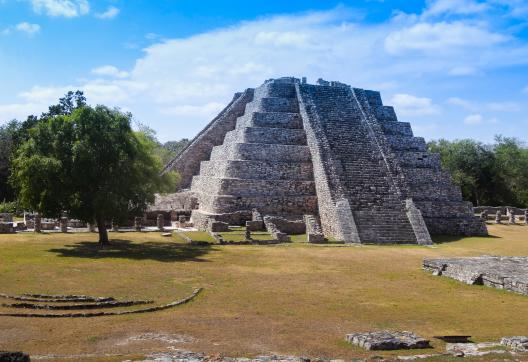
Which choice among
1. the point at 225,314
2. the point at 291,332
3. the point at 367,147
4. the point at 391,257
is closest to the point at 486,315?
the point at 291,332

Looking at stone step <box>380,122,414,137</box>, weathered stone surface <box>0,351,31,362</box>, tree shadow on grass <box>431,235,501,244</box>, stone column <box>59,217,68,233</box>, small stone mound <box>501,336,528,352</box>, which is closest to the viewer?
weathered stone surface <box>0,351,31,362</box>

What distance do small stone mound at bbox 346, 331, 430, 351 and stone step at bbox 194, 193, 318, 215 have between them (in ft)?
72.4

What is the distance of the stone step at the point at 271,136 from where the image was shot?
120 feet

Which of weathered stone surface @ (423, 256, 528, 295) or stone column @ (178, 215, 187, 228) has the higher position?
stone column @ (178, 215, 187, 228)

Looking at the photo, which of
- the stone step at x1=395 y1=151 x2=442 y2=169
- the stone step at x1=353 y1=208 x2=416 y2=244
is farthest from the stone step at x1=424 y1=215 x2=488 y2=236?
the stone step at x1=395 y1=151 x2=442 y2=169

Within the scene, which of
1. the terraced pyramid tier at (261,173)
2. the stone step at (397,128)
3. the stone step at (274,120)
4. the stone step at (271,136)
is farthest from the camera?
the stone step at (397,128)

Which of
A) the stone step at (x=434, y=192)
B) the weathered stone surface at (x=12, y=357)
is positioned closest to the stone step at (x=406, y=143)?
the stone step at (x=434, y=192)

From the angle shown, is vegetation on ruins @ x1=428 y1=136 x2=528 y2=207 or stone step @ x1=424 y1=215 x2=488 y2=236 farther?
vegetation on ruins @ x1=428 y1=136 x2=528 y2=207

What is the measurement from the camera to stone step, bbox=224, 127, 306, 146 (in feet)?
120

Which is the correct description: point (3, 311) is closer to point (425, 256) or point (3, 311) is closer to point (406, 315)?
point (406, 315)

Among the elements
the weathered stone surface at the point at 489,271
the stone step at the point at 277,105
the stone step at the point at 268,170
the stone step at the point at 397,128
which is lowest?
the weathered stone surface at the point at 489,271

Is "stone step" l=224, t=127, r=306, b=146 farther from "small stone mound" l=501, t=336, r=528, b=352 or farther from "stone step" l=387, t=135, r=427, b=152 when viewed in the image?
"small stone mound" l=501, t=336, r=528, b=352

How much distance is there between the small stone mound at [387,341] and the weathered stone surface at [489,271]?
23.5ft

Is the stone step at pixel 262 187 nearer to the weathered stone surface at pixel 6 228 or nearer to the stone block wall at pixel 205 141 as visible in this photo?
the weathered stone surface at pixel 6 228
